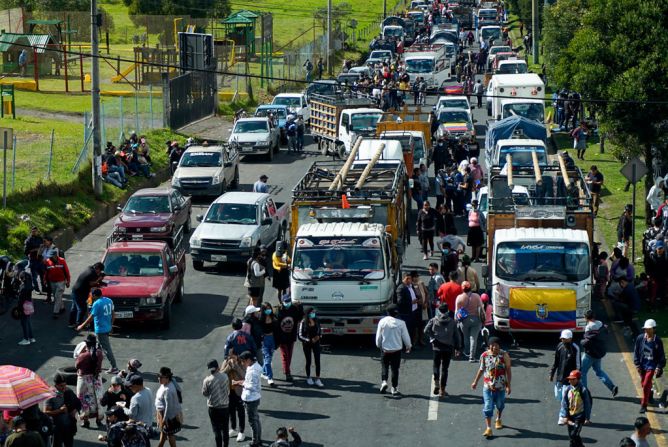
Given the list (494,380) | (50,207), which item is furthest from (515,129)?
(494,380)

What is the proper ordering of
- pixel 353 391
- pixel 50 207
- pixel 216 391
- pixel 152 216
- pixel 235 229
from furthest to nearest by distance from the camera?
pixel 50 207 → pixel 152 216 → pixel 235 229 → pixel 353 391 → pixel 216 391

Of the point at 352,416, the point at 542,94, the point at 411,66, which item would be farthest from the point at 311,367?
the point at 411,66

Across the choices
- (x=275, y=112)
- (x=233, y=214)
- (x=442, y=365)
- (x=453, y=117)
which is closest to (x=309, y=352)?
(x=442, y=365)

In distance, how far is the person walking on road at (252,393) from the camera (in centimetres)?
1820

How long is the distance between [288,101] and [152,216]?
24.2 metres

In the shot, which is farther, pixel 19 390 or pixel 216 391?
pixel 216 391

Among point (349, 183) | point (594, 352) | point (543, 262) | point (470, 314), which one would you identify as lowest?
point (594, 352)

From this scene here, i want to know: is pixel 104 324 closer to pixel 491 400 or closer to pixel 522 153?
pixel 491 400

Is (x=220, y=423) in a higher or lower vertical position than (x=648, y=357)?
lower

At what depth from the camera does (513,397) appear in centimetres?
Result: 2095

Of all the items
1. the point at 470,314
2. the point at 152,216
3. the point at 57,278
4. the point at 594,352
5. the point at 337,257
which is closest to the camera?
the point at 594,352

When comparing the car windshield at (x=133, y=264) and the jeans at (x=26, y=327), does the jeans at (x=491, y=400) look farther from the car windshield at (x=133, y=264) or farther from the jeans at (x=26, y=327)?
the jeans at (x=26, y=327)

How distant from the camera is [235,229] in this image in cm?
3091

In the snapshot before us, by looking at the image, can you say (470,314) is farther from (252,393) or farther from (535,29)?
(535,29)
